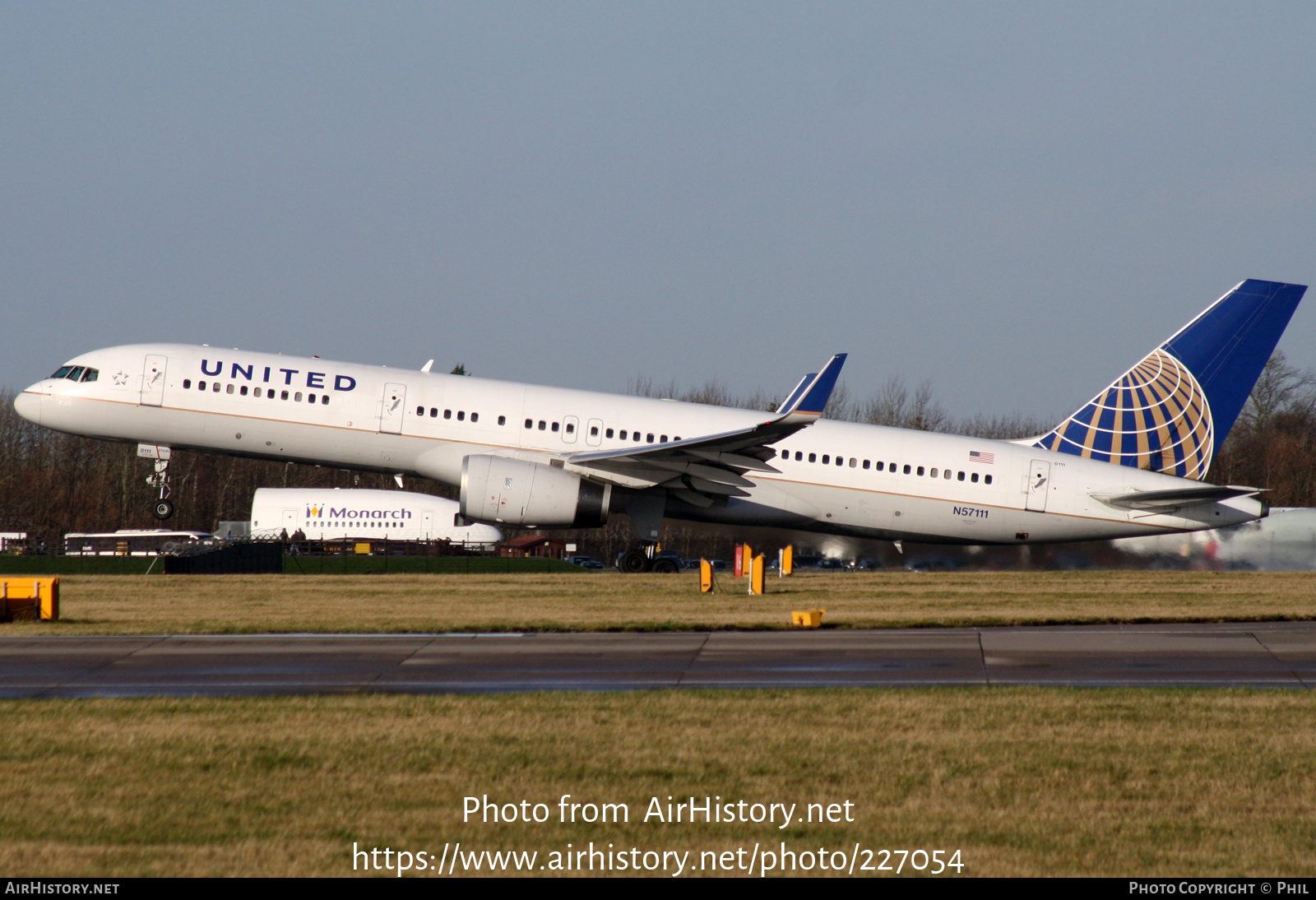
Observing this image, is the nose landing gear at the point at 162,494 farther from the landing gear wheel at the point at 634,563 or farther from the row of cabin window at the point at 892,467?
the row of cabin window at the point at 892,467

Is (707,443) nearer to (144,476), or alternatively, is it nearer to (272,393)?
(272,393)

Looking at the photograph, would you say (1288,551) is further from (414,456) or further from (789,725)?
(789,725)

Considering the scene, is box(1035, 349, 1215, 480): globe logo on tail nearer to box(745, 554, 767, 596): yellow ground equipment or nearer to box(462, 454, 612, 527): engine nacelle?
box(745, 554, 767, 596): yellow ground equipment

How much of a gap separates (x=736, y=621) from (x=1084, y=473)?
1562cm

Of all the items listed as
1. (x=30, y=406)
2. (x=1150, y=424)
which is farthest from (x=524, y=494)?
(x=1150, y=424)

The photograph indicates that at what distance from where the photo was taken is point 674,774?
811 cm

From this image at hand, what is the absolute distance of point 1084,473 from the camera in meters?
31.0

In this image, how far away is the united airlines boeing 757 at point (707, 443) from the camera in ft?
92.4

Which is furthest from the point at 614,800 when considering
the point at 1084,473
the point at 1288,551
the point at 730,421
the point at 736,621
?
the point at 1288,551

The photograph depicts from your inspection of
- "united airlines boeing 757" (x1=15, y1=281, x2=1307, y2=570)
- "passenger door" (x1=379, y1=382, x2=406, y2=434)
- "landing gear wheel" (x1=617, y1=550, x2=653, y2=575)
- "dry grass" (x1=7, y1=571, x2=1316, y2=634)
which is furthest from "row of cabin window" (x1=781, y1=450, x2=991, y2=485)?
"passenger door" (x1=379, y1=382, x2=406, y2=434)

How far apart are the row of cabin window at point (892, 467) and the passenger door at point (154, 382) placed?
14339 mm

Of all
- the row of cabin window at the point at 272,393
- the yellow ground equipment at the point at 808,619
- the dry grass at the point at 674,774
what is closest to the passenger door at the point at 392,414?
the row of cabin window at the point at 272,393

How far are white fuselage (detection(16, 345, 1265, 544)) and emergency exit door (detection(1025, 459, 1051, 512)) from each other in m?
0.03

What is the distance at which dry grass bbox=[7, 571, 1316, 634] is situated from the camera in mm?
18516
